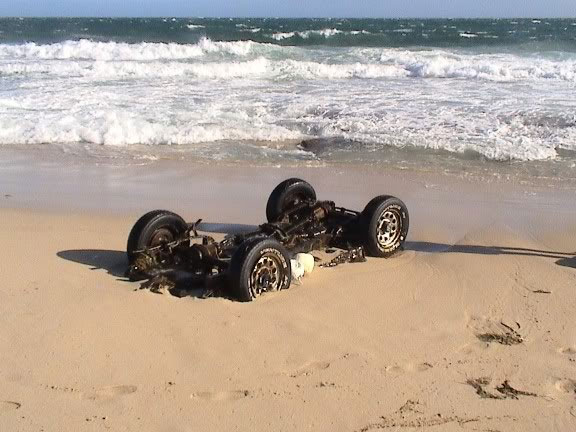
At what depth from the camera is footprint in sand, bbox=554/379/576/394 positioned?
4414mm

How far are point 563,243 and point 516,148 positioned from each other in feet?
17.0

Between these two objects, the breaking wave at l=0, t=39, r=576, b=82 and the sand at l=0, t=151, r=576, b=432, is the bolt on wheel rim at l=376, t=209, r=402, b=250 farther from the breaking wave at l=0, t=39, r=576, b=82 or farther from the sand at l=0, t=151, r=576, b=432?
the breaking wave at l=0, t=39, r=576, b=82

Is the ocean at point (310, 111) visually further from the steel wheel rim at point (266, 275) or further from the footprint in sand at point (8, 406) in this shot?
the footprint in sand at point (8, 406)

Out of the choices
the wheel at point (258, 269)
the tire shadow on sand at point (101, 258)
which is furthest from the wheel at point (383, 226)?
the tire shadow on sand at point (101, 258)

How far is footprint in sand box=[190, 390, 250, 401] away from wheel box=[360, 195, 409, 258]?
2.71 m

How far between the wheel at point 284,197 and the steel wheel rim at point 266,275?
1471 millimetres

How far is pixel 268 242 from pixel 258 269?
0.74 ft

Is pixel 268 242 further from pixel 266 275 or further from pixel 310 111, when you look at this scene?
pixel 310 111

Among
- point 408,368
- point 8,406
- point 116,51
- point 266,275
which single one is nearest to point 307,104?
point 266,275

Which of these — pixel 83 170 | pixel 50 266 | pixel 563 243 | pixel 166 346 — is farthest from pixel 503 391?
pixel 83 170

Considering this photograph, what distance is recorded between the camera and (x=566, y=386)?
4.47 metres

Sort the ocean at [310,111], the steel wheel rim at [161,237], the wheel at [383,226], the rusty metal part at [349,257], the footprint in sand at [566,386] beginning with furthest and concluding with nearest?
the ocean at [310,111] < the wheel at [383,226] < the rusty metal part at [349,257] < the steel wheel rim at [161,237] < the footprint in sand at [566,386]

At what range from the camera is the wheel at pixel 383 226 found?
22.0ft

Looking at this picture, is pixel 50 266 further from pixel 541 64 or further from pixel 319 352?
pixel 541 64
